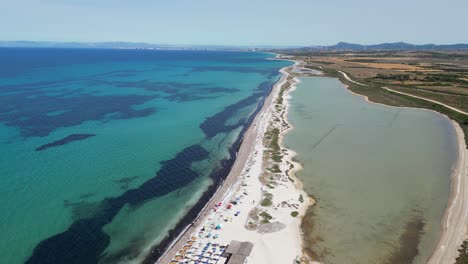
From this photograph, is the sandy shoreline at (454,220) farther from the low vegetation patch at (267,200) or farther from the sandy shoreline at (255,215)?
the low vegetation patch at (267,200)

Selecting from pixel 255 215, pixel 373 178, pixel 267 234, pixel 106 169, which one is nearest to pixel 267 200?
pixel 255 215

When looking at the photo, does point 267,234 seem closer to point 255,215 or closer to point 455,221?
point 255,215

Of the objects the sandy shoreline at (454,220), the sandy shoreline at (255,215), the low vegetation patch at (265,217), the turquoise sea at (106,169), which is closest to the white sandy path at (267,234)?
the sandy shoreline at (255,215)

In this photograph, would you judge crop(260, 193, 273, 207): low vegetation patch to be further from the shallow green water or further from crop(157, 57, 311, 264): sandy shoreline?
the shallow green water

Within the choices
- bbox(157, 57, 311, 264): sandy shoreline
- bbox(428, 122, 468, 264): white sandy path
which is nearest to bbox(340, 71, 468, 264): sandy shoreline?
bbox(428, 122, 468, 264): white sandy path

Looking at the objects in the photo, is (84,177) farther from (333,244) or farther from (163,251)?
(333,244)

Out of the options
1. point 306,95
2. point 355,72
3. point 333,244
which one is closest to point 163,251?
point 333,244
